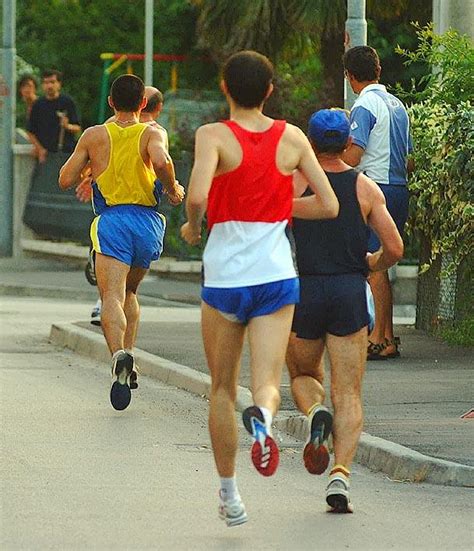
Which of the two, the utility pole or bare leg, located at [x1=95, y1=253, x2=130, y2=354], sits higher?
the utility pole

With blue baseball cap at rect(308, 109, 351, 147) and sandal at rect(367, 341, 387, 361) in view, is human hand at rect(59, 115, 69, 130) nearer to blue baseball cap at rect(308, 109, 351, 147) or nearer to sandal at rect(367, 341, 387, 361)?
sandal at rect(367, 341, 387, 361)

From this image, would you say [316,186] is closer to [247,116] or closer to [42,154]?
[247,116]

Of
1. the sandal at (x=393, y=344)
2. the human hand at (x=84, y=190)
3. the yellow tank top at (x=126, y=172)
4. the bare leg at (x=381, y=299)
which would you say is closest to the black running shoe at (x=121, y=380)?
the yellow tank top at (x=126, y=172)

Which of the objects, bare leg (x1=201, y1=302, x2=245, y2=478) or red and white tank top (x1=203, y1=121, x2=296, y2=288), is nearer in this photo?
red and white tank top (x1=203, y1=121, x2=296, y2=288)

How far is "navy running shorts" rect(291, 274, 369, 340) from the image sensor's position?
26.6 feet

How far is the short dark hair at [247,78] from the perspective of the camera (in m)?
7.51

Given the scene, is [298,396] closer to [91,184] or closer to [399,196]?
[91,184]

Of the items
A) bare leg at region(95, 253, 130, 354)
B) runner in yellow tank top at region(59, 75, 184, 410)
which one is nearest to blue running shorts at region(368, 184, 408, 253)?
runner in yellow tank top at region(59, 75, 184, 410)

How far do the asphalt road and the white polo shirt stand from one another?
197 centimetres

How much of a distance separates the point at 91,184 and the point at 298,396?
363 cm

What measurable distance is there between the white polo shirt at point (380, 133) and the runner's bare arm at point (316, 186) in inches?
191

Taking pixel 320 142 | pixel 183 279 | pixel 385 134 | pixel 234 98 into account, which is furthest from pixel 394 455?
pixel 183 279

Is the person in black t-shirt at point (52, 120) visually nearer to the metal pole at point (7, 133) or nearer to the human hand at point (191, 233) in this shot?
the metal pole at point (7, 133)

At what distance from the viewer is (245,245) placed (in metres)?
7.50
